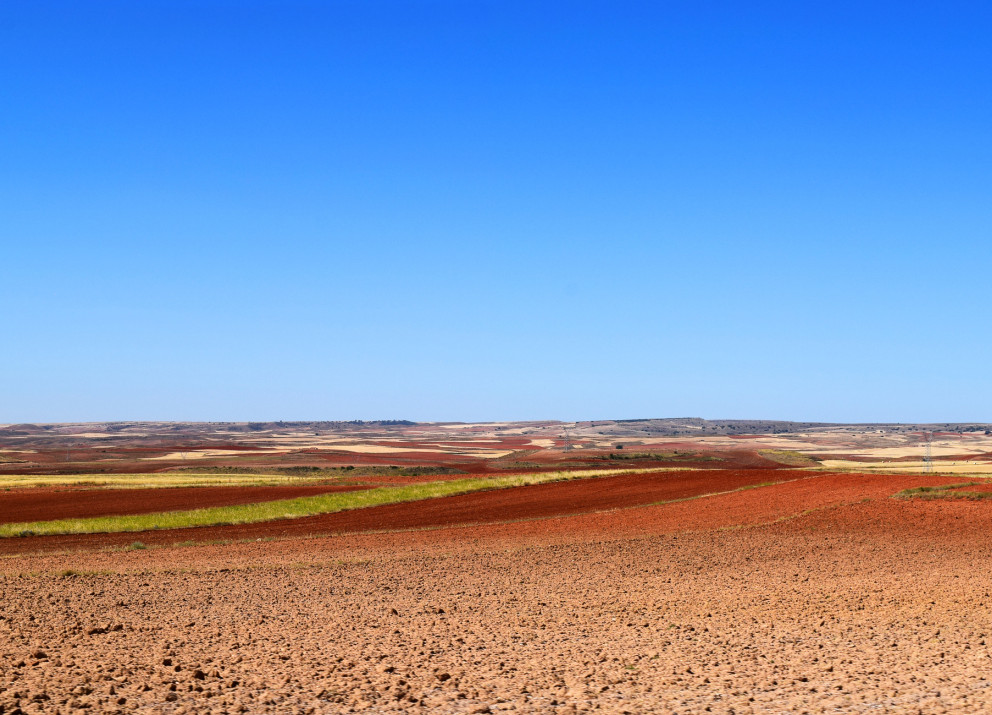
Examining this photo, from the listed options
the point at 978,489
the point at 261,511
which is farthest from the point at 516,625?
the point at 978,489

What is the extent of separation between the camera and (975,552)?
2733 cm

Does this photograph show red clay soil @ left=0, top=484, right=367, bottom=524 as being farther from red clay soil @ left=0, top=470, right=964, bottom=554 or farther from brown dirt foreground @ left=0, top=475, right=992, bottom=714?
brown dirt foreground @ left=0, top=475, right=992, bottom=714

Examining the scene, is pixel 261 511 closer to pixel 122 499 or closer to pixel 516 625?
pixel 122 499

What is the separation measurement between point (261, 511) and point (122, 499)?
14.5 m

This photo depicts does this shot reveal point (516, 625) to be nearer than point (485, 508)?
Yes

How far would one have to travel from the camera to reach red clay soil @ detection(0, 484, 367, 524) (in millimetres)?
46750

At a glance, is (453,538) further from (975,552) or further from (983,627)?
(983,627)

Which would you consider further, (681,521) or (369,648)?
(681,521)

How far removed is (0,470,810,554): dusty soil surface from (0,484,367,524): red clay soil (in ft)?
33.6

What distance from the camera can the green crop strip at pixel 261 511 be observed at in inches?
1505

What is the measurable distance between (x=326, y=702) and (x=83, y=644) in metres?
5.55

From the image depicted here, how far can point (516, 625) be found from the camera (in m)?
17.0

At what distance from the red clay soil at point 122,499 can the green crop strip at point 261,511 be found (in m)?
3.72

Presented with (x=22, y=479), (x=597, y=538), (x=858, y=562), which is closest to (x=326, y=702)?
(x=858, y=562)
